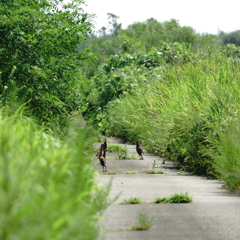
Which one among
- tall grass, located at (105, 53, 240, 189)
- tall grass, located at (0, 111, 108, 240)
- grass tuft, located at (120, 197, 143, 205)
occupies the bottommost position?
grass tuft, located at (120, 197, 143, 205)

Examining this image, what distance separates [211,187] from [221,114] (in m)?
2.46

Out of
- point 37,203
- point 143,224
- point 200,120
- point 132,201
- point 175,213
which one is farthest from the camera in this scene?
point 200,120

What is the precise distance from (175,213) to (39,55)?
7.04 m

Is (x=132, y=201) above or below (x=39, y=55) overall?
below

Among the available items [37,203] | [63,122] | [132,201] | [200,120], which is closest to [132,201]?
[132,201]

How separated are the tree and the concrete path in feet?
11.1

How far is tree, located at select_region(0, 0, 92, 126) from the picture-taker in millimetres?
12078

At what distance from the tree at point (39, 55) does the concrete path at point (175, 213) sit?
11.1 feet

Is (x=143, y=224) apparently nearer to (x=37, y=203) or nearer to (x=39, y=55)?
(x=37, y=203)

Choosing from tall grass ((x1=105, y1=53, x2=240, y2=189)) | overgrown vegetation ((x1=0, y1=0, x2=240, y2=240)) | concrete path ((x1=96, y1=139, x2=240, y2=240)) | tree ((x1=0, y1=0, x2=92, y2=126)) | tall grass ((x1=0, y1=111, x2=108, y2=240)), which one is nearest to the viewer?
tall grass ((x1=0, y1=111, x2=108, y2=240))

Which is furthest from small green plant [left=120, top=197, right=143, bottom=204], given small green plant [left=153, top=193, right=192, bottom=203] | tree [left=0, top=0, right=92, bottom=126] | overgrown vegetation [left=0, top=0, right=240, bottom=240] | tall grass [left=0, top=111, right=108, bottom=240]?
tree [left=0, top=0, right=92, bottom=126]

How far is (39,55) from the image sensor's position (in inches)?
498

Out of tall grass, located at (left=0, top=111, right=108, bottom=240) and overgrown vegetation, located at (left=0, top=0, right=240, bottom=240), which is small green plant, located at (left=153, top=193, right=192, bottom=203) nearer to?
overgrown vegetation, located at (left=0, top=0, right=240, bottom=240)

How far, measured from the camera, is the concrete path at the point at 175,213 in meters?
5.52
